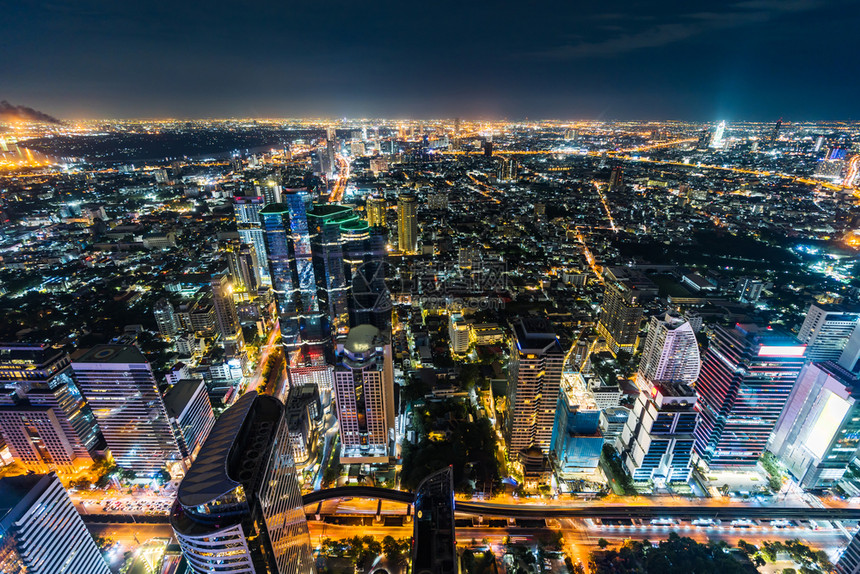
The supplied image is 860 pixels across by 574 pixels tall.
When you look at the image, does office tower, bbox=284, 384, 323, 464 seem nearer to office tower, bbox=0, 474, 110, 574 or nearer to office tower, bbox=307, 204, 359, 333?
office tower, bbox=307, 204, 359, 333

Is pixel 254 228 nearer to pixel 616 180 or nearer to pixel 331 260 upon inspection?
pixel 331 260

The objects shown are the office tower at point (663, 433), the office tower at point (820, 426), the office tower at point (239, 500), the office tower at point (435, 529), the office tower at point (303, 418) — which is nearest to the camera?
the office tower at point (239, 500)

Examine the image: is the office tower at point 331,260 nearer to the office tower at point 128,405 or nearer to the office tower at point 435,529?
the office tower at point 128,405

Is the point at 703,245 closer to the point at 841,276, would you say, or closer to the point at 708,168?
the point at 841,276

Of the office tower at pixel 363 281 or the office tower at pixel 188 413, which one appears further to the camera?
the office tower at pixel 363 281

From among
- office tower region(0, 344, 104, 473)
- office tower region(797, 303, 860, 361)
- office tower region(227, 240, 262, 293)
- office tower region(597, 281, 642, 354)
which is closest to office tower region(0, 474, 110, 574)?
office tower region(0, 344, 104, 473)

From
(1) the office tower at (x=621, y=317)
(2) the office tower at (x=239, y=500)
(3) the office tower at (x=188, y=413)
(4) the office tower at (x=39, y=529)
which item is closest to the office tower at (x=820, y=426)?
(1) the office tower at (x=621, y=317)

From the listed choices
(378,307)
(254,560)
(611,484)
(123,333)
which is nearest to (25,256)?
(123,333)
